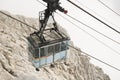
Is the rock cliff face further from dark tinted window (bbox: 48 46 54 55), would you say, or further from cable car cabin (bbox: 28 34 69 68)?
dark tinted window (bbox: 48 46 54 55)

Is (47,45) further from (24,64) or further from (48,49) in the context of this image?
(24,64)

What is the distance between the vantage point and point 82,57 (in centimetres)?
4525

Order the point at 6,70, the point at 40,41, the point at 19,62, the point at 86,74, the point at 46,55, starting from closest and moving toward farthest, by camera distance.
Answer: the point at 40,41
the point at 46,55
the point at 6,70
the point at 19,62
the point at 86,74

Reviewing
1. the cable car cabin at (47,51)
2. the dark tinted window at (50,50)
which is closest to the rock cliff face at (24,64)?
the cable car cabin at (47,51)

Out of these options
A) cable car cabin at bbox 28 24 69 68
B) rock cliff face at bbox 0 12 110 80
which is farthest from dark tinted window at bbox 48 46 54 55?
rock cliff face at bbox 0 12 110 80

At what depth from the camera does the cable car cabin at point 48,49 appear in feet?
44.2

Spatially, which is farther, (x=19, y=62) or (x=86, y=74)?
(x=86, y=74)

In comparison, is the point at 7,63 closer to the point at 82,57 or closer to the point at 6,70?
the point at 6,70

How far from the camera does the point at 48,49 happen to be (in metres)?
14.1

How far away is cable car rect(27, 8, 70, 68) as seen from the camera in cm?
1337

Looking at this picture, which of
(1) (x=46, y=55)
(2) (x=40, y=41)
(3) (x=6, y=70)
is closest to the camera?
(2) (x=40, y=41)

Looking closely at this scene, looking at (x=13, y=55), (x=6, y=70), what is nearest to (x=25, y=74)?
(x=6, y=70)

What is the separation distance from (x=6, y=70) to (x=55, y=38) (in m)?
15.6

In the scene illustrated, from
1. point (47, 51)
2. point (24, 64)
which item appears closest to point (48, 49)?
point (47, 51)
